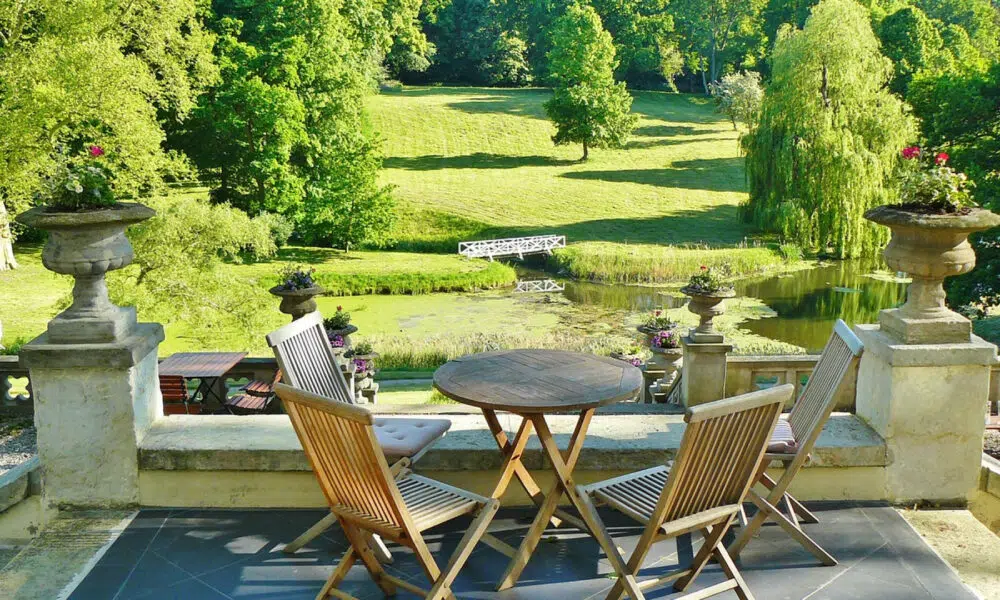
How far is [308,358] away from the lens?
4316 millimetres

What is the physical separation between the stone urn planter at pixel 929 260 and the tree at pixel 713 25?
193ft

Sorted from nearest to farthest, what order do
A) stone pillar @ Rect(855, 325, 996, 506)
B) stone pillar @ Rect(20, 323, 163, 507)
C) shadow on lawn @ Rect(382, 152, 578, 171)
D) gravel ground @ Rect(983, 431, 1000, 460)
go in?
stone pillar @ Rect(20, 323, 163, 507) < stone pillar @ Rect(855, 325, 996, 506) < gravel ground @ Rect(983, 431, 1000, 460) < shadow on lawn @ Rect(382, 152, 578, 171)

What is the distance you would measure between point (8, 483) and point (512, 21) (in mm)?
59777

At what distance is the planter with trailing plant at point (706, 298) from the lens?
809cm

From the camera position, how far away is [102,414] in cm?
412

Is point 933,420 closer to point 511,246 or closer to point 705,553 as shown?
point 705,553

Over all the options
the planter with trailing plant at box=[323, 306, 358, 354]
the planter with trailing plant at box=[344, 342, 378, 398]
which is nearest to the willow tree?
the planter with trailing plant at box=[344, 342, 378, 398]

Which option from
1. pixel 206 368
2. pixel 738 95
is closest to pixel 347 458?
pixel 206 368

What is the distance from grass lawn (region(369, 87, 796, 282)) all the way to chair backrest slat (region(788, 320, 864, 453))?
80.3 ft

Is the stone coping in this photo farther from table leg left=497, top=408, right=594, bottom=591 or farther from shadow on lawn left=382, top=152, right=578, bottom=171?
shadow on lawn left=382, top=152, right=578, bottom=171

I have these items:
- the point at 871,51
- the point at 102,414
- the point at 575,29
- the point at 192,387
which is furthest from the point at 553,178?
the point at 102,414

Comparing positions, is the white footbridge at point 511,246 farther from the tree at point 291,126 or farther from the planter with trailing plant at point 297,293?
the planter with trailing plant at point 297,293

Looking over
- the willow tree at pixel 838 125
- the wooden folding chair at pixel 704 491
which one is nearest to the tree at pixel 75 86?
the willow tree at pixel 838 125

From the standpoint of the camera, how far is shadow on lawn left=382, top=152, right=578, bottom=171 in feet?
144
